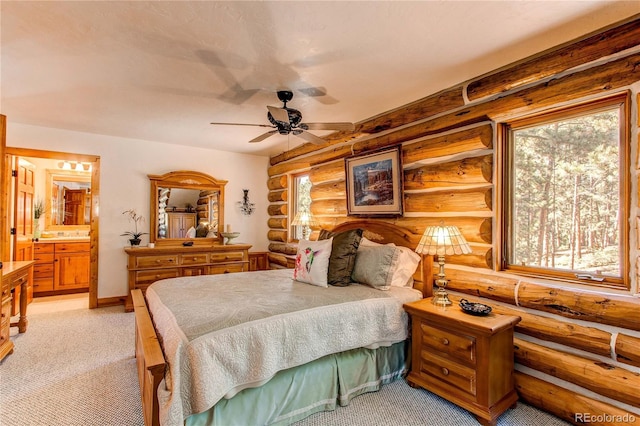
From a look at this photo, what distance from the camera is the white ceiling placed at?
1.89 meters

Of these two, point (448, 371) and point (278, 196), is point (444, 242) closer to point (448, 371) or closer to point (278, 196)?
point (448, 371)

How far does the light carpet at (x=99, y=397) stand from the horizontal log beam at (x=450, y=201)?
1588mm

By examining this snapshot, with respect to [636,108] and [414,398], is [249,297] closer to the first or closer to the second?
[414,398]

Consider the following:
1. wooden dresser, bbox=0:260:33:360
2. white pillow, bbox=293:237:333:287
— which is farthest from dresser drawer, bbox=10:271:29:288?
white pillow, bbox=293:237:333:287

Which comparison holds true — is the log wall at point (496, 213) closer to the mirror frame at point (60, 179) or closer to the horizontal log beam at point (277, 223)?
the horizontal log beam at point (277, 223)

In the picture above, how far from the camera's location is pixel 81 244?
5812mm

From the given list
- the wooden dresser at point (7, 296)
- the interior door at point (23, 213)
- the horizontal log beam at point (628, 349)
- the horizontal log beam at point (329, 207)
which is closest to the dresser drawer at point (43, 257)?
the interior door at point (23, 213)

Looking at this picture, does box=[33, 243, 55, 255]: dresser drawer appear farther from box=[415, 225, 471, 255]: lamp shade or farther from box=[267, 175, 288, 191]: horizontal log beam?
box=[415, 225, 471, 255]: lamp shade

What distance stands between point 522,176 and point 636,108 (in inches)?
32.1

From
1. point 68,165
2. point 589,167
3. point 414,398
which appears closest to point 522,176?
point 589,167

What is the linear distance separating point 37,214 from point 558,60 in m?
8.01

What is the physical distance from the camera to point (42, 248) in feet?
18.0

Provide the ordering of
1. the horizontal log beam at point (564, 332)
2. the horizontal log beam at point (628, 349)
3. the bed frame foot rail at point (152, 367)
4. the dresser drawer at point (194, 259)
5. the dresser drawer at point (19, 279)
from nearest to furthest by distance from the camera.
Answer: the bed frame foot rail at point (152, 367) < the horizontal log beam at point (628, 349) < the horizontal log beam at point (564, 332) < the dresser drawer at point (19, 279) < the dresser drawer at point (194, 259)

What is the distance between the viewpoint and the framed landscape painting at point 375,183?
350 cm
